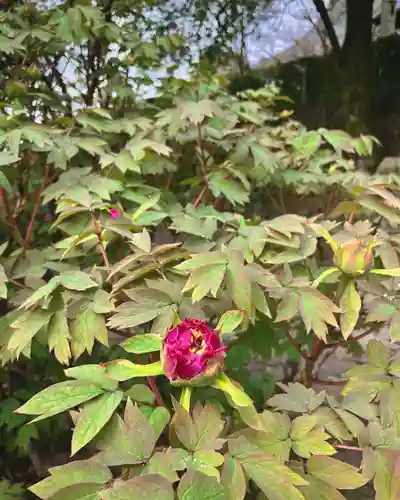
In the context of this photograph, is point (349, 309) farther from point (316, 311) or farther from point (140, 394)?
point (140, 394)

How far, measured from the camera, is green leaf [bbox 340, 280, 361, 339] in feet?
2.12

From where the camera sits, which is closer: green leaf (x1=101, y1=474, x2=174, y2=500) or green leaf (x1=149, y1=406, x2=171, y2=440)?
green leaf (x1=101, y1=474, x2=174, y2=500)

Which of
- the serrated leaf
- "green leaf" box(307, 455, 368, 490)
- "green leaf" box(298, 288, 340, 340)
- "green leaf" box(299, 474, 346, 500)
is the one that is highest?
the serrated leaf

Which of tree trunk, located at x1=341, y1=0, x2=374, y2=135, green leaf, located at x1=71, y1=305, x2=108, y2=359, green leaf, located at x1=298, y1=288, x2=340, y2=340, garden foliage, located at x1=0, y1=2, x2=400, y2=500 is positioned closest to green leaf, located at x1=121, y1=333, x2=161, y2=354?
garden foliage, located at x1=0, y1=2, x2=400, y2=500

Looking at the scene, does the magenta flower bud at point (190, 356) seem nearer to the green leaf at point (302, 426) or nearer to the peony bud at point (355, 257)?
the green leaf at point (302, 426)

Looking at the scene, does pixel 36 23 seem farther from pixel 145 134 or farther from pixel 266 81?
pixel 266 81

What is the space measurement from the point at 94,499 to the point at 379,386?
367 millimetres

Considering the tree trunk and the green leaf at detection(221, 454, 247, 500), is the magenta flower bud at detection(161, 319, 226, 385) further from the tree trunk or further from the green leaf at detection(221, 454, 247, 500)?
the tree trunk

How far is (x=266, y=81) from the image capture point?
2.29m

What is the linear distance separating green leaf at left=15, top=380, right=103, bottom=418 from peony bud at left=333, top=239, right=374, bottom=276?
0.37 metres

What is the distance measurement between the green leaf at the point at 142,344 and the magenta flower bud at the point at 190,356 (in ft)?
0.14

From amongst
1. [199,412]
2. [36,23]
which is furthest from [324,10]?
[199,412]

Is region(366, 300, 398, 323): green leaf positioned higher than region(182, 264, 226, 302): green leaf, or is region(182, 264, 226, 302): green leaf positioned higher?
region(182, 264, 226, 302): green leaf

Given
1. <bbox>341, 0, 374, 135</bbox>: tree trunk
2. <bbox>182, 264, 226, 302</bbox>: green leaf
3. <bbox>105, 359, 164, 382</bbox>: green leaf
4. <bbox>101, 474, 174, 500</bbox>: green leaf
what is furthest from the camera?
<bbox>341, 0, 374, 135</bbox>: tree trunk
